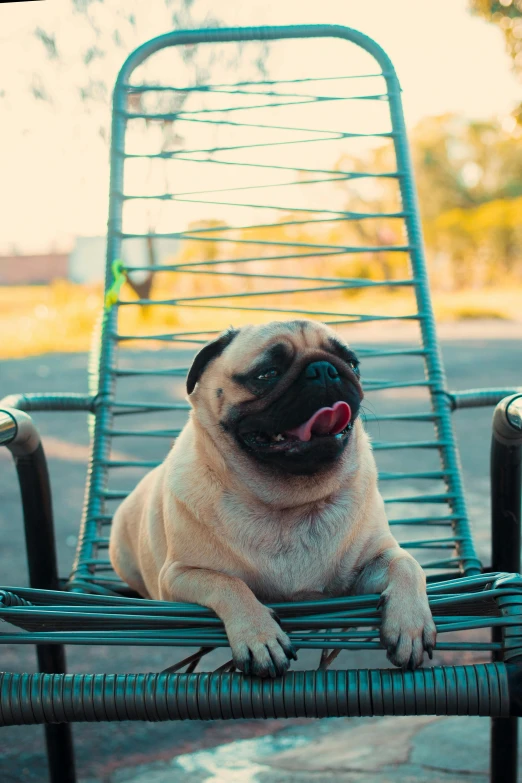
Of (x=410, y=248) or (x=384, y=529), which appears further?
(x=410, y=248)

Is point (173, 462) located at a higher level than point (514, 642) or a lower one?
higher

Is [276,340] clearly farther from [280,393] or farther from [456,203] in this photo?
[456,203]

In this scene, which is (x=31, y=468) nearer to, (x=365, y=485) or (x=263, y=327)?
(x=263, y=327)

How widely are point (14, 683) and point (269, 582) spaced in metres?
0.55

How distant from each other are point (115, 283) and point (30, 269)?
28135mm

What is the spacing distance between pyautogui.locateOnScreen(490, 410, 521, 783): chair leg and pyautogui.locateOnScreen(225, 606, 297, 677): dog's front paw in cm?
77

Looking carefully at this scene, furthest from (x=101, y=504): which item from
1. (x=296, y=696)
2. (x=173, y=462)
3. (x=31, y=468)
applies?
(x=296, y=696)

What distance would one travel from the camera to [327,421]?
1613 millimetres

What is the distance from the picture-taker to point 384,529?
1.86 metres

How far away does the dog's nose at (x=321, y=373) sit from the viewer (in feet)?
5.49

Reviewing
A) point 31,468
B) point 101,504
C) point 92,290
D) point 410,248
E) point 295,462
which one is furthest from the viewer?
point 92,290

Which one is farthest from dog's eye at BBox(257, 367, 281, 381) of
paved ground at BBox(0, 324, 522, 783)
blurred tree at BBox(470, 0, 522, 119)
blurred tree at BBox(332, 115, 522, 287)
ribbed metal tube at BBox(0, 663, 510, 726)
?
blurred tree at BBox(332, 115, 522, 287)

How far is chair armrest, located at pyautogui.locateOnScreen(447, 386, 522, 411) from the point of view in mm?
2387

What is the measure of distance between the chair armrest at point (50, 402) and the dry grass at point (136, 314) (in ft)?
25.9
